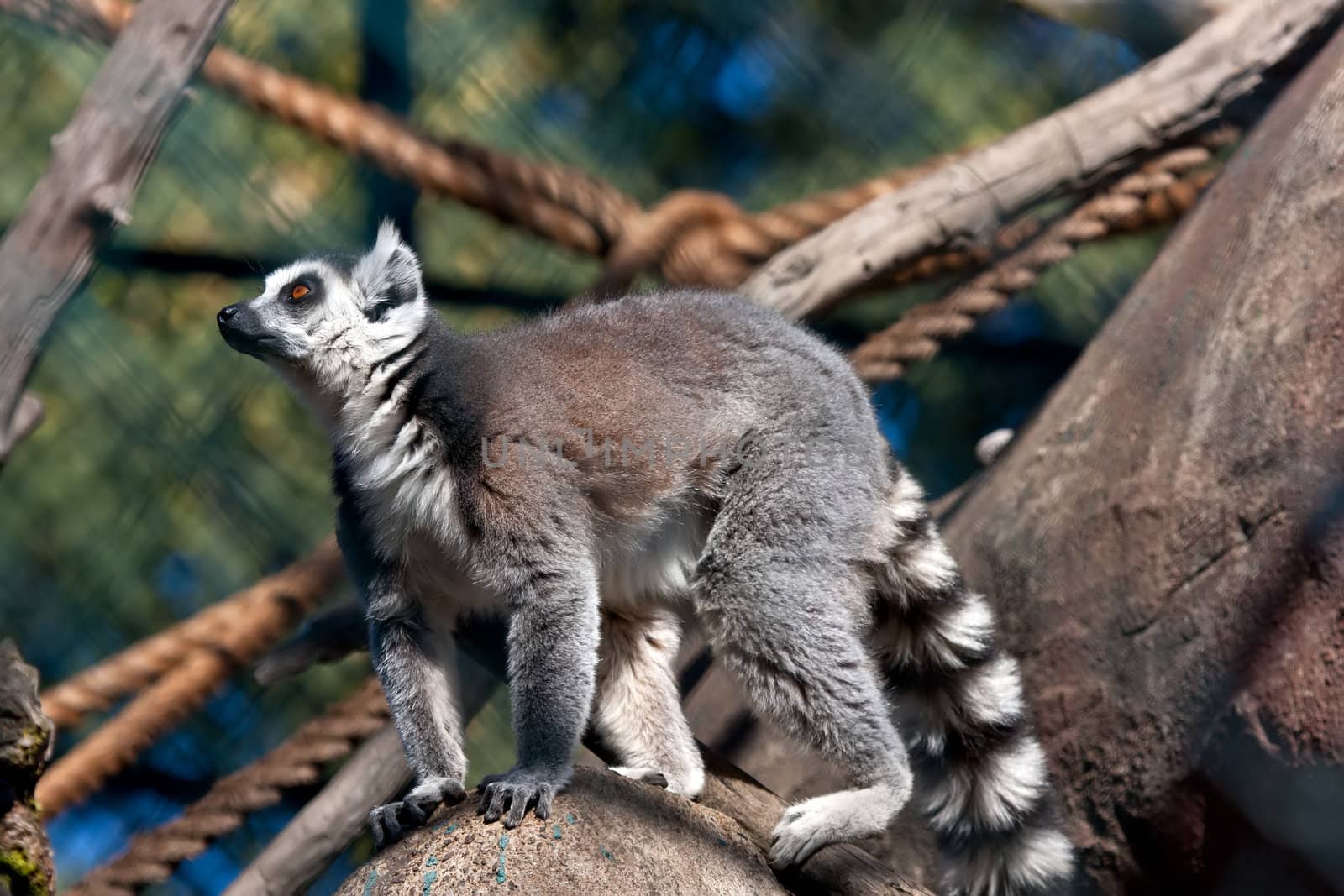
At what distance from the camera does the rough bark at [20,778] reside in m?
2.27

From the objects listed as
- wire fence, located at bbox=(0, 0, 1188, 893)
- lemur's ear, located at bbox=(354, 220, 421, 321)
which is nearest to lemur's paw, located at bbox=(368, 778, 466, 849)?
lemur's ear, located at bbox=(354, 220, 421, 321)

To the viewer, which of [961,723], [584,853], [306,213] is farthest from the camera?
[306,213]

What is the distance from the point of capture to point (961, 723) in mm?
2809

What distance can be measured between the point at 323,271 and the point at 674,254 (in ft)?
4.69

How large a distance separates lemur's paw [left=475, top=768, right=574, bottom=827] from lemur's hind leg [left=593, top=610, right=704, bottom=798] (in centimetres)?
40

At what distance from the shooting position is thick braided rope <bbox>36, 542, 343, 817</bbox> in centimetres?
337

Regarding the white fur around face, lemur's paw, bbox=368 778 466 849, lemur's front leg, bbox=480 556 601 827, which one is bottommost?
lemur's paw, bbox=368 778 466 849

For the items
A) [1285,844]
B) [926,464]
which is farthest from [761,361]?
[926,464]

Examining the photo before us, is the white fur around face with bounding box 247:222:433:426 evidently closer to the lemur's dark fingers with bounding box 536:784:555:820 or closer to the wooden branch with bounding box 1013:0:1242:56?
the lemur's dark fingers with bounding box 536:784:555:820

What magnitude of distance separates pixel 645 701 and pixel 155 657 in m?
1.55

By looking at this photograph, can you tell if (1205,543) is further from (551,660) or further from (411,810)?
(411,810)

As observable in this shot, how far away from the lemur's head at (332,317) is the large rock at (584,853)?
98 cm

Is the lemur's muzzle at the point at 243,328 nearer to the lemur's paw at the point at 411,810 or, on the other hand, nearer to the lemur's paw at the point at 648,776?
the lemur's paw at the point at 411,810

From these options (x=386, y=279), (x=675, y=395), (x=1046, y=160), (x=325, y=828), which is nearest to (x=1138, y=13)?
(x=1046, y=160)
